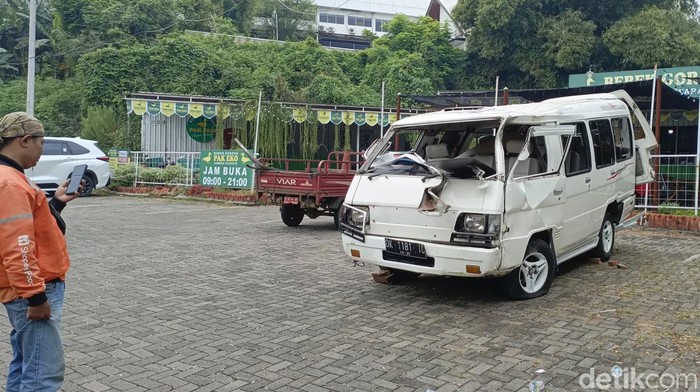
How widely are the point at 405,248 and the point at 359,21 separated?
78784 mm

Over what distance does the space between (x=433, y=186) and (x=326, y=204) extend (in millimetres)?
5361

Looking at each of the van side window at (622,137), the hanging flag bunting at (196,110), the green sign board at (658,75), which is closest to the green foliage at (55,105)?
the hanging flag bunting at (196,110)

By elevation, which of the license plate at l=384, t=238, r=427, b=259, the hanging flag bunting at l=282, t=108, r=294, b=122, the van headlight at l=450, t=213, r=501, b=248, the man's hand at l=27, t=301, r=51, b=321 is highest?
the hanging flag bunting at l=282, t=108, r=294, b=122

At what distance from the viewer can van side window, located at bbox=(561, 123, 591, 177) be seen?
22.4ft

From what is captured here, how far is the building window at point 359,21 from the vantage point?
80.2 m

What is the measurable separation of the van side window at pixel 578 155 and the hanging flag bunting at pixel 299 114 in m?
16.1

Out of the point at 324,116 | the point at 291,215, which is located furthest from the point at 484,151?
the point at 324,116

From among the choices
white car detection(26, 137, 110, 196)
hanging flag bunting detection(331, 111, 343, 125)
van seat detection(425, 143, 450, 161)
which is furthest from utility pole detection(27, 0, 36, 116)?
van seat detection(425, 143, 450, 161)

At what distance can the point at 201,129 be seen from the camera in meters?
23.8

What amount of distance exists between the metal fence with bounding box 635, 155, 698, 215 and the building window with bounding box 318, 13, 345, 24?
227ft

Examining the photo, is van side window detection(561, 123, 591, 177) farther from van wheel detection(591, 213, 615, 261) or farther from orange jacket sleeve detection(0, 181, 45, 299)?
orange jacket sleeve detection(0, 181, 45, 299)

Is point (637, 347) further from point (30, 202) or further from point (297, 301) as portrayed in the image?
point (30, 202)

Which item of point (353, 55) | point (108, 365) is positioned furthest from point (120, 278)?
point (353, 55)

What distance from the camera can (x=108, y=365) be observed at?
4441 mm
